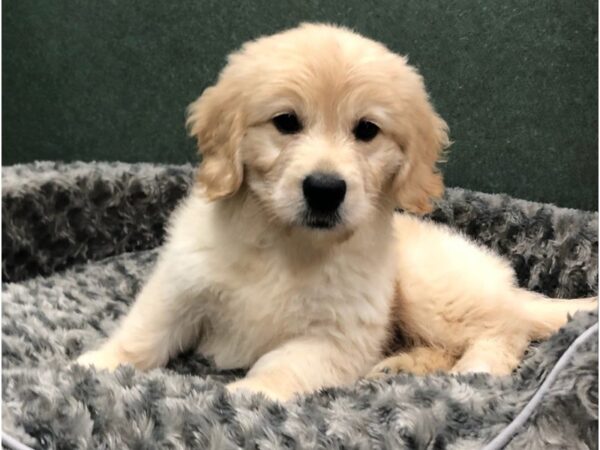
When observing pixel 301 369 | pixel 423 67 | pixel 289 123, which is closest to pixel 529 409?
pixel 301 369

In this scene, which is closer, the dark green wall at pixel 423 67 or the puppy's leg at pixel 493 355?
the puppy's leg at pixel 493 355

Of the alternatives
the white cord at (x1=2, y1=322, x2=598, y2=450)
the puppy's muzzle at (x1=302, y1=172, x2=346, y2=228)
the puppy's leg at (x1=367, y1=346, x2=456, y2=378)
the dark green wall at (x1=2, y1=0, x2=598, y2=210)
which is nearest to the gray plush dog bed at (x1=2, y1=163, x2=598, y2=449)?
the white cord at (x1=2, y1=322, x2=598, y2=450)

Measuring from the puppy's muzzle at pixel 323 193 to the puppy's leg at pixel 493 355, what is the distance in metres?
0.52

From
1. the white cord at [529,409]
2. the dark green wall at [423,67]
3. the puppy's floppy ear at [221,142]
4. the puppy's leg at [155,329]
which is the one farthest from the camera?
the dark green wall at [423,67]

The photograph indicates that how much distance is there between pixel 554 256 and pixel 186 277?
1.21 metres

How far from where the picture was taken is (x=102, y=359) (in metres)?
1.54

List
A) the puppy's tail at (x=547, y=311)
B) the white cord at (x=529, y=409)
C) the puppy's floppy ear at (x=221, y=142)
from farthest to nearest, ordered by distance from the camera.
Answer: the puppy's tail at (x=547, y=311), the puppy's floppy ear at (x=221, y=142), the white cord at (x=529, y=409)

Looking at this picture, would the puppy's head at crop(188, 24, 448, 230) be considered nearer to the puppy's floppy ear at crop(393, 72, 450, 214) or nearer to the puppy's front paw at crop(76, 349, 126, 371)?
the puppy's floppy ear at crop(393, 72, 450, 214)

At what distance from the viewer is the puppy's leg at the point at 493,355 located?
1.61m

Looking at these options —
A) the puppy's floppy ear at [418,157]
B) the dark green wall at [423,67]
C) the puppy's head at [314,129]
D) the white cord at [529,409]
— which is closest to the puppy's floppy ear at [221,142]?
the puppy's head at [314,129]

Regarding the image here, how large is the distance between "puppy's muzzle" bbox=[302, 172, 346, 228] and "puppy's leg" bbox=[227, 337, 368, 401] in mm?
326

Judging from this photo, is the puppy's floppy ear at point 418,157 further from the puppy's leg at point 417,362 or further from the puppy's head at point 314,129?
the puppy's leg at point 417,362

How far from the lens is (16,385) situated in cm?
114

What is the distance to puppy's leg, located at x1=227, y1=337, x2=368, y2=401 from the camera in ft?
4.56
